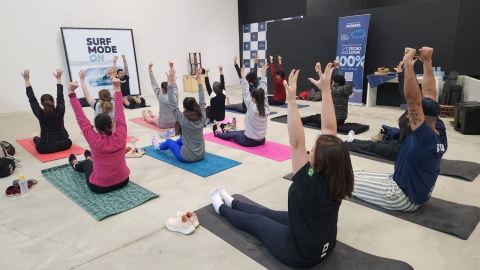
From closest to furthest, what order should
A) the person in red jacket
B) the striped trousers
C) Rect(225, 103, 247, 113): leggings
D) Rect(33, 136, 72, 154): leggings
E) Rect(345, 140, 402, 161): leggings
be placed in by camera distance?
the striped trousers, Rect(345, 140, 402, 161): leggings, Rect(33, 136, 72, 154): leggings, Rect(225, 103, 247, 113): leggings, the person in red jacket

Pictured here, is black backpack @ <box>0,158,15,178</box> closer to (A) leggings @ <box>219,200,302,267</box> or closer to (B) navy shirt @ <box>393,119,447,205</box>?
(A) leggings @ <box>219,200,302,267</box>

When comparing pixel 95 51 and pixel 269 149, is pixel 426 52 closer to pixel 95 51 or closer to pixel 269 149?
pixel 269 149

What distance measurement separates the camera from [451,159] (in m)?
3.98

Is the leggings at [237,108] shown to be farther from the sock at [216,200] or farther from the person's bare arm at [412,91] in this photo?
the person's bare arm at [412,91]

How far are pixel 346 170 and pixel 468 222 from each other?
5.40 feet

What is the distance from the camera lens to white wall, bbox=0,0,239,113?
7480 mm

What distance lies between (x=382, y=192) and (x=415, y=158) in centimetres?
47

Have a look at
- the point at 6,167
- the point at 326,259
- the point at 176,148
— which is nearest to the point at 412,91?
the point at 326,259

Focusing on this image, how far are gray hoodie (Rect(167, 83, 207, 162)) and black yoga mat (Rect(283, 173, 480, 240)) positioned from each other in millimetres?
2068

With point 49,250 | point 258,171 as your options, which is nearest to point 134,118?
point 258,171

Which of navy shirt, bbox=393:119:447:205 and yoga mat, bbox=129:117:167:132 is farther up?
navy shirt, bbox=393:119:447:205

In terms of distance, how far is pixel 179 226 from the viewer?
2.53 meters

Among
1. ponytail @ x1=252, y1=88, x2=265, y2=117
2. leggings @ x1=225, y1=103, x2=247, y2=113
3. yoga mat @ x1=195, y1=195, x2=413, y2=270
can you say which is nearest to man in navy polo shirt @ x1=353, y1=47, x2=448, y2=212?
yoga mat @ x1=195, y1=195, x2=413, y2=270

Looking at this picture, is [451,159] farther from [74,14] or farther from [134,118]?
[74,14]
